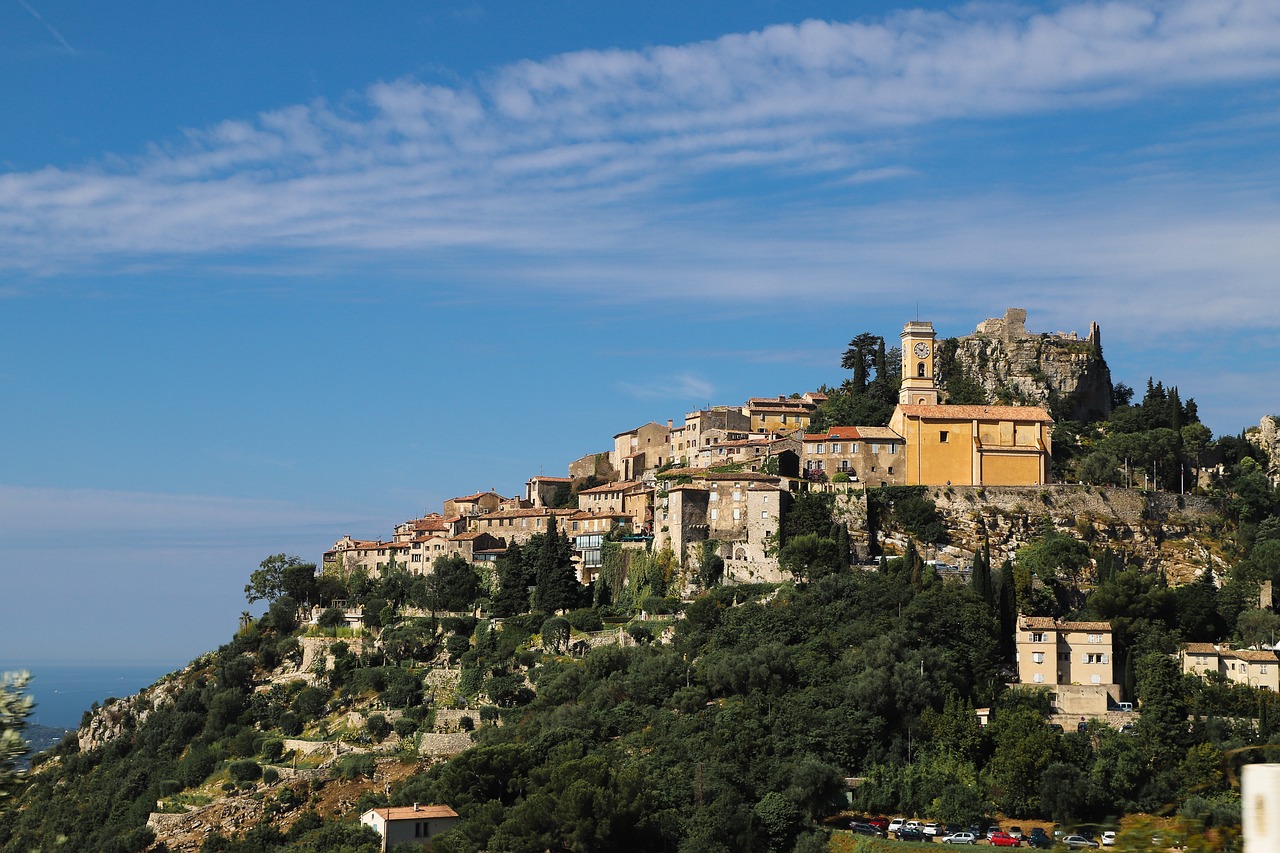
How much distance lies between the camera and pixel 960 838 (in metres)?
46.8

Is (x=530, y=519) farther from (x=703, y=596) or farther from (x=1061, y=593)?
(x=1061, y=593)

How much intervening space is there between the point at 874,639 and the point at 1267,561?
21274 mm

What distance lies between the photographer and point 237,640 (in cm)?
8569

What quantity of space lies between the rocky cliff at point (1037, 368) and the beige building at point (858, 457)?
16716mm

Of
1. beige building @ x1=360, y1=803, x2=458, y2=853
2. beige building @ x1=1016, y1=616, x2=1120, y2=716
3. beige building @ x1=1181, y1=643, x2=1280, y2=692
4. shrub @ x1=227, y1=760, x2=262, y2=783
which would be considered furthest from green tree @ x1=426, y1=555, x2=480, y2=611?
beige building @ x1=1181, y1=643, x2=1280, y2=692

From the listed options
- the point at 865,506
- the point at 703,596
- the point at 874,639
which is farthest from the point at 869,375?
the point at 874,639

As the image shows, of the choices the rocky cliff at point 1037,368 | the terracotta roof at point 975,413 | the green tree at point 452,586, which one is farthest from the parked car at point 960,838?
the rocky cliff at point 1037,368

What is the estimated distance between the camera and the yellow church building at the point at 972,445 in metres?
73.0

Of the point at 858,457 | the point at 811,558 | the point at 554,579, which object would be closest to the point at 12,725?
the point at 811,558

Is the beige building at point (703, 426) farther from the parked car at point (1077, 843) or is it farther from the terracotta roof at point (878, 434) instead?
the parked car at point (1077, 843)

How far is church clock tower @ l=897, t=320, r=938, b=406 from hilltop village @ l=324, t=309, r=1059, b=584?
3.2 inches

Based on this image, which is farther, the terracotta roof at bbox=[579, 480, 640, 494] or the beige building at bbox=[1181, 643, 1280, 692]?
the terracotta roof at bbox=[579, 480, 640, 494]

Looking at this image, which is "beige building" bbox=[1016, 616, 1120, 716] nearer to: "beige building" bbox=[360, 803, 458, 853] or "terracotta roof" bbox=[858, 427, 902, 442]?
"terracotta roof" bbox=[858, 427, 902, 442]

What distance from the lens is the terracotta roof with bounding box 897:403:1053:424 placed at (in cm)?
7356
